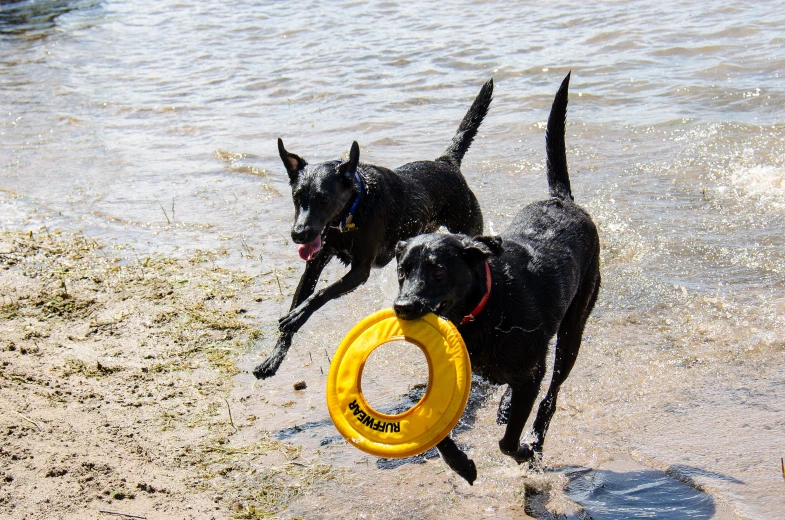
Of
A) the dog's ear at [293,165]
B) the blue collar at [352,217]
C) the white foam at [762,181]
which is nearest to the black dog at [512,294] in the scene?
the blue collar at [352,217]

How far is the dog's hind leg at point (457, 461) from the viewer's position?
13.4 feet

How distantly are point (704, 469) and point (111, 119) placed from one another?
11.3m

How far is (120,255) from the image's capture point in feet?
24.9

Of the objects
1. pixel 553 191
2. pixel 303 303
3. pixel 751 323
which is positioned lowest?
pixel 751 323

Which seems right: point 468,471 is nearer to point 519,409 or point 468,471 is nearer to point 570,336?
point 519,409

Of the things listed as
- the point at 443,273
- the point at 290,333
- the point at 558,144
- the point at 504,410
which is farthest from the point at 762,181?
the point at 443,273

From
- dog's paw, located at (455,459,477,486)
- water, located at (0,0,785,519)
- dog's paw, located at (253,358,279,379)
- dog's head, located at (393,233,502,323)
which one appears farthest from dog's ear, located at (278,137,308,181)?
dog's paw, located at (455,459,477,486)

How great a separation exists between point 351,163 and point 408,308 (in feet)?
7.26

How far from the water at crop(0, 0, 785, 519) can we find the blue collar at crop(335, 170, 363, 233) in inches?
34.5

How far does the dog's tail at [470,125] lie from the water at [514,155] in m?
1.19

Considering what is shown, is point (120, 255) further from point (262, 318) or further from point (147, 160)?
point (147, 160)

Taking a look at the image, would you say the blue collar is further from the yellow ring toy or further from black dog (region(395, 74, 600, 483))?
the yellow ring toy

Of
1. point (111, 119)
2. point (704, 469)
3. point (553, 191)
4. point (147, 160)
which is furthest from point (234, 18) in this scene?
point (704, 469)

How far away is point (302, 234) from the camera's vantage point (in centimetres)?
552
